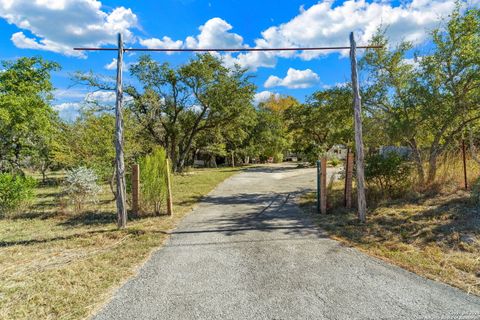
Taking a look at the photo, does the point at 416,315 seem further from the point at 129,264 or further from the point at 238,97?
the point at 238,97

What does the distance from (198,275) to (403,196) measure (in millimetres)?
6009

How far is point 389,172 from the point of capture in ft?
22.3

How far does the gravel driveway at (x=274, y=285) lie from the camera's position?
2.48m

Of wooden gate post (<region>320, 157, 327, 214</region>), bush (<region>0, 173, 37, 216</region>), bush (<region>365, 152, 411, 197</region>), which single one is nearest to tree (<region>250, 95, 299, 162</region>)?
bush (<region>365, 152, 411, 197</region>)

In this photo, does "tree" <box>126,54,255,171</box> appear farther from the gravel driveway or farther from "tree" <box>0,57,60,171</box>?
the gravel driveway

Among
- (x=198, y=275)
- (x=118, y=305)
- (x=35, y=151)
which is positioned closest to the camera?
(x=118, y=305)

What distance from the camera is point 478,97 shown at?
20.2 feet

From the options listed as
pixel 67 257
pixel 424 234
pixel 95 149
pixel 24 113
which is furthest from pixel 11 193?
pixel 424 234

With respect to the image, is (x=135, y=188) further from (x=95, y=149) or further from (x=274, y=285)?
(x=274, y=285)

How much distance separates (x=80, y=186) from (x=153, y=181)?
77.7 inches

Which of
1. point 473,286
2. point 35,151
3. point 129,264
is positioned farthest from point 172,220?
point 35,151

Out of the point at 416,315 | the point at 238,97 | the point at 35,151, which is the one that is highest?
the point at 238,97

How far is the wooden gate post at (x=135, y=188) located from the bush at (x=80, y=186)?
4.34 ft

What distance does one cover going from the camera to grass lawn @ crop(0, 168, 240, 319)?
2.69 m
